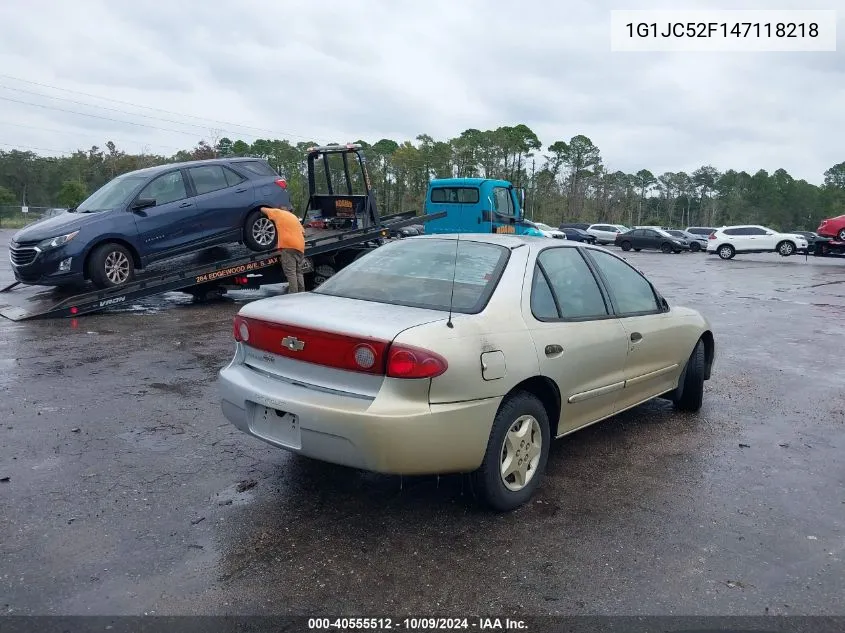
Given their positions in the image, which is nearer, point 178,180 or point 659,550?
point 659,550

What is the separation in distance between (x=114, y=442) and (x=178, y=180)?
7284 mm

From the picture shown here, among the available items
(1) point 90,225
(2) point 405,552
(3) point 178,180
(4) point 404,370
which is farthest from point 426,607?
(3) point 178,180

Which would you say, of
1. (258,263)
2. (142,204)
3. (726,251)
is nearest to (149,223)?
(142,204)

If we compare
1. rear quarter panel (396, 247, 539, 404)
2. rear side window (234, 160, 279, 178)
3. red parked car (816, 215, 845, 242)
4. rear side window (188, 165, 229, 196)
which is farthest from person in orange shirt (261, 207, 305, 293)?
red parked car (816, 215, 845, 242)

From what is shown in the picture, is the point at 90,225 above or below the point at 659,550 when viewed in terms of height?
above

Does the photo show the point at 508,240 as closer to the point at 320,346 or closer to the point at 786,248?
the point at 320,346

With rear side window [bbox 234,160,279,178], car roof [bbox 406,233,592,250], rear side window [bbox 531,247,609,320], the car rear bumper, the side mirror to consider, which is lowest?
the car rear bumper

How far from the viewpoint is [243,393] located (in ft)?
12.3

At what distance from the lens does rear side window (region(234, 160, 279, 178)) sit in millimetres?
11922

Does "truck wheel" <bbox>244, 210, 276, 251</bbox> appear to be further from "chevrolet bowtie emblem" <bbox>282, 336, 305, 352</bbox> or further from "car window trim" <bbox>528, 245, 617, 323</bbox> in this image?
"chevrolet bowtie emblem" <bbox>282, 336, 305, 352</bbox>

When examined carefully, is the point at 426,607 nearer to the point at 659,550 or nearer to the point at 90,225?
the point at 659,550

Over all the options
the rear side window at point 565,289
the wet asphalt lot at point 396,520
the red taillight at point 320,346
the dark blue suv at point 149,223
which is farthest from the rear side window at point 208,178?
the rear side window at point 565,289

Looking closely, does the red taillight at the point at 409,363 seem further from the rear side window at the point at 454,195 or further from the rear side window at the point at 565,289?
the rear side window at the point at 454,195

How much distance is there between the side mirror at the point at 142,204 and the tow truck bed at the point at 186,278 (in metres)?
1.06
